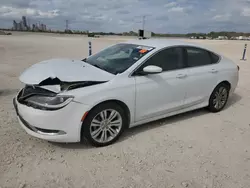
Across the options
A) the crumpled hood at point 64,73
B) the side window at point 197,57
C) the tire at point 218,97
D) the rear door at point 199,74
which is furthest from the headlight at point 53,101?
the tire at point 218,97

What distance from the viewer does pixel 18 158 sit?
3242 millimetres

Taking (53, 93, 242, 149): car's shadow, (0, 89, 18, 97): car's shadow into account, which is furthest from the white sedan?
(0, 89, 18, 97): car's shadow

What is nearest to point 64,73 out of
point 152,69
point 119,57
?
point 119,57

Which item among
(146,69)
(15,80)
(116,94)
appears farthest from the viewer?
(15,80)

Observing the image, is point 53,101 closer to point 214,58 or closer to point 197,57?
point 197,57

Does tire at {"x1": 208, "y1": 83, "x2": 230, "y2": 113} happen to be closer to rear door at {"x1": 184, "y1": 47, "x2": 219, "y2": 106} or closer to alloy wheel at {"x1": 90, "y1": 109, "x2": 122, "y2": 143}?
rear door at {"x1": 184, "y1": 47, "x2": 219, "y2": 106}

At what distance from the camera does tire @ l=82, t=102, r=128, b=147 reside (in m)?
3.38

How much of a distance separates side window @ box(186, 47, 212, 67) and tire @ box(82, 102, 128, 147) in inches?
72.4

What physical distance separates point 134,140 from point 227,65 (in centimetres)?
289

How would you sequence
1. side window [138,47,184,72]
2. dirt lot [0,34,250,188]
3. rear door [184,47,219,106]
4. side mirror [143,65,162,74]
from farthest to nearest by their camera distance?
1. rear door [184,47,219,106]
2. side window [138,47,184,72]
3. side mirror [143,65,162,74]
4. dirt lot [0,34,250,188]

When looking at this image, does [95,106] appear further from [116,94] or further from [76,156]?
[76,156]

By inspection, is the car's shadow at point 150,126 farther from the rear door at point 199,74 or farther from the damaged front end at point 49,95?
the damaged front end at point 49,95

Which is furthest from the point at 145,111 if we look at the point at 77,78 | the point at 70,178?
the point at 70,178

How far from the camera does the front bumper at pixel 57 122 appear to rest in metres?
3.15
